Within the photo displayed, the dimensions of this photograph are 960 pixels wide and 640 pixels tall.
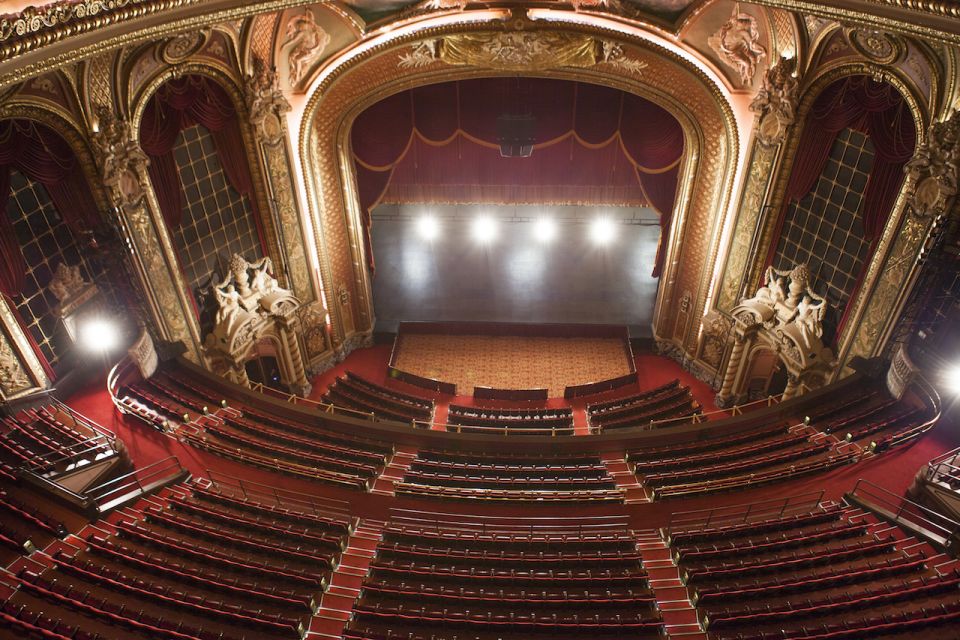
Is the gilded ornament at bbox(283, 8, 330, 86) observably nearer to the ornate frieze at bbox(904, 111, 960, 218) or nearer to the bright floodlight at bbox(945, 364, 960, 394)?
the ornate frieze at bbox(904, 111, 960, 218)

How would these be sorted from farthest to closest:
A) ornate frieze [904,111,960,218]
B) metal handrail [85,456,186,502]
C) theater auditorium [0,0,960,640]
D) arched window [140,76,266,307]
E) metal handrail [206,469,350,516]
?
arched window [140,76,266,307] → metal handrail [206,469,350,516] → ornate frieze [904,111,960,218] → metal handrail [85,456,186,502] → theater auditorium [0,0,960,640]

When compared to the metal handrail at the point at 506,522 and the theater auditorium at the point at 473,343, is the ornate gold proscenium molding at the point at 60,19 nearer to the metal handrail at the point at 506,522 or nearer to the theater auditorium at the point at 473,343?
the theater auditorium at the point at 473,343

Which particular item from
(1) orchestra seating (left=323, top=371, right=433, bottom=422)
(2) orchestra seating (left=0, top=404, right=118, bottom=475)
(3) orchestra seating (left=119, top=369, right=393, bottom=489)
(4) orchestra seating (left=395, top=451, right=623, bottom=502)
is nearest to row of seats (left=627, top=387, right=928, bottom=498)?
(4) orchestra seating (left=395, top=451, right=623, bottom=502)

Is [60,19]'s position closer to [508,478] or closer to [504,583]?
[504,583]

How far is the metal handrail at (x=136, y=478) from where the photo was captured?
25.0 feet

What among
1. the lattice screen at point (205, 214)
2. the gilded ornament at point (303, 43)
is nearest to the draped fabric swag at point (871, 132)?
the gilded ornament at point (303, 43)

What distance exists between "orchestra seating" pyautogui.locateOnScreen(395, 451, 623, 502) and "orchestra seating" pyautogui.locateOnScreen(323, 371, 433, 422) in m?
2.33

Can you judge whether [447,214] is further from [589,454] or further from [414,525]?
[414,525]

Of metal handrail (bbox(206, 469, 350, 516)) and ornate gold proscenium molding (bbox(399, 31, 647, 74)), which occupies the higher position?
ornate gold proscenium molding (bbox(399, 31, 647, 74))

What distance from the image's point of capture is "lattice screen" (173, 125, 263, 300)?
1048 cm

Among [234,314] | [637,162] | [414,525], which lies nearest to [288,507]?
[414,525]

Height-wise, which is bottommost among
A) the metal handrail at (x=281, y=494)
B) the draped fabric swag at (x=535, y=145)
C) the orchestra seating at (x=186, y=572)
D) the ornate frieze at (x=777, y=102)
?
the orchestra seating at (x=186, y=572)

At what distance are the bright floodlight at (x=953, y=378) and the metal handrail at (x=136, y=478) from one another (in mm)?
10266

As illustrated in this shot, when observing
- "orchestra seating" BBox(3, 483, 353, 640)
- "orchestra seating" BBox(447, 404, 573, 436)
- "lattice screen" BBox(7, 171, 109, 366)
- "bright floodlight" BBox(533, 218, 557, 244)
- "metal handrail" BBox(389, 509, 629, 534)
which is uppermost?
"bright floodlight" BBox(533, 218, 557, 244)
